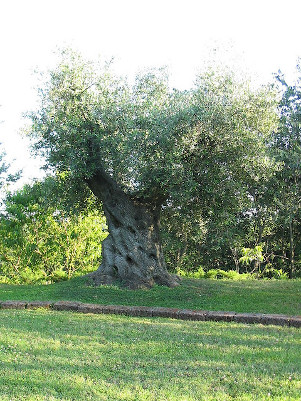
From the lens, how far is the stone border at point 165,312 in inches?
319

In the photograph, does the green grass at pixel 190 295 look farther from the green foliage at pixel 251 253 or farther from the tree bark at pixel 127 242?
the green foliage at pixel 251 253

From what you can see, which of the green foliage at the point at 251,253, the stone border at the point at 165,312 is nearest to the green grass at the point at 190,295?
the stone border at the point at 165,312

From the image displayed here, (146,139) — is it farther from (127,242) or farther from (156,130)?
(127,242)

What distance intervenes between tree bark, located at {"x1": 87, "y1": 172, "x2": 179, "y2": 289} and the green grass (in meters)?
0.55

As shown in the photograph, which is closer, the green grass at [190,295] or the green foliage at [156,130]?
the green grass at [190,295]

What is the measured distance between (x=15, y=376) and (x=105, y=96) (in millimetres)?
7811

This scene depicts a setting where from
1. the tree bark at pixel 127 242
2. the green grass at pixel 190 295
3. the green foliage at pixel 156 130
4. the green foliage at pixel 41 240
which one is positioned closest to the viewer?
the green grass at pixel 190 295

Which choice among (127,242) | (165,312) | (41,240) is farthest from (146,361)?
(41,240)

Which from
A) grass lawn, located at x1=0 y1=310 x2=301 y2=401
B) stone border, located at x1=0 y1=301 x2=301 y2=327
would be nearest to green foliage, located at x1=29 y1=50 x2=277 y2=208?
stone border, located at x1=0 y1=301 x2=301 y2=327

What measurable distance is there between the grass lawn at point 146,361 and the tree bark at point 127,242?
437 cm

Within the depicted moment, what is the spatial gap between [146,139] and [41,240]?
7.62 m

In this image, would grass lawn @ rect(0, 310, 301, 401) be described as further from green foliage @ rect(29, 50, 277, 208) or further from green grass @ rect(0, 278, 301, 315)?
green foliage @ rect(29, 50, 277, 208)

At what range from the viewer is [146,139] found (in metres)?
10.3

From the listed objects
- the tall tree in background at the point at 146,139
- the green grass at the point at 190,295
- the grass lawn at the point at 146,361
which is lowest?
the grass lawn at the point at 146,361
